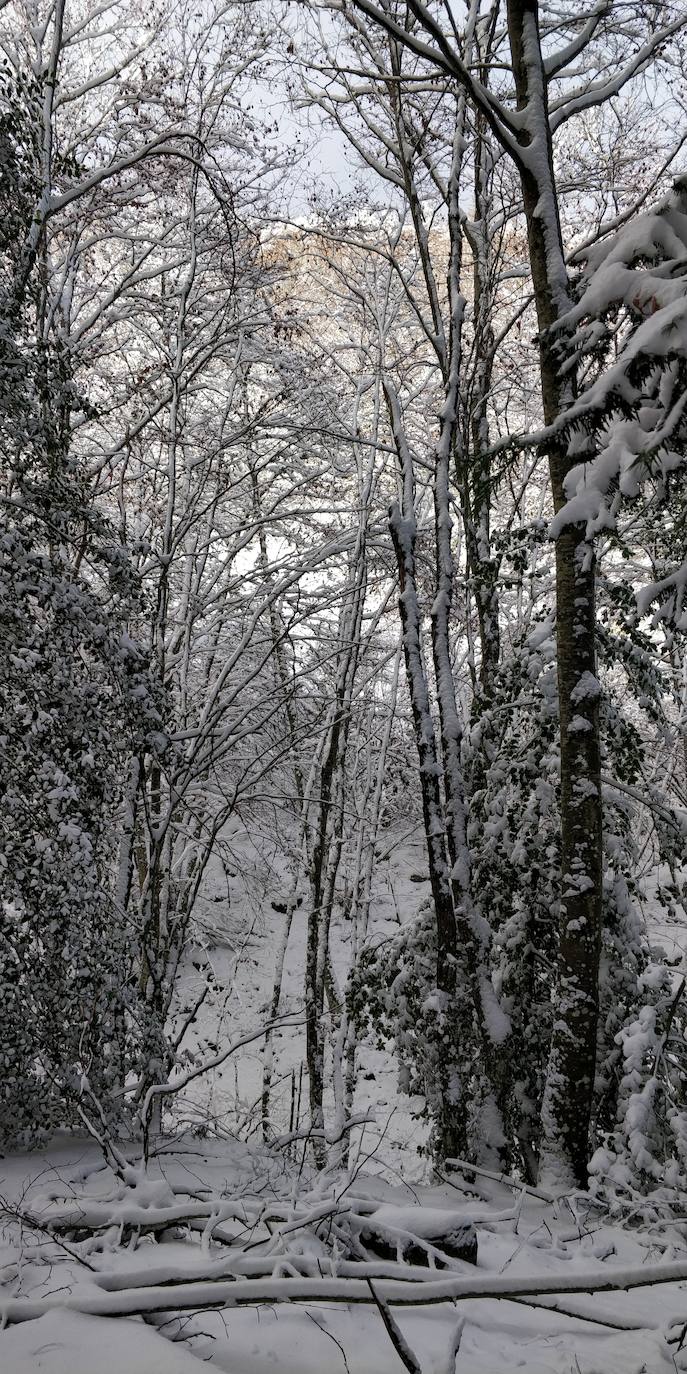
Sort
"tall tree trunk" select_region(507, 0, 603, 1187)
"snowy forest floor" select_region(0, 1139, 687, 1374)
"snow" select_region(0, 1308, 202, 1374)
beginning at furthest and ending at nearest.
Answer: "tall tree trunk" select_region(507, 0, 603, 1187)
"snowy forest floor" select_region(0, 1139, 687, 1374)
"snow" select_region(0, 1308, 202, 1374)

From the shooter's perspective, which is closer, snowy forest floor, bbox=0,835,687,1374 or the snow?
the snow

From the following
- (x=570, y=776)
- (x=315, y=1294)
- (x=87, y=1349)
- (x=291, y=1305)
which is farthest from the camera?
(x=570, y=776)

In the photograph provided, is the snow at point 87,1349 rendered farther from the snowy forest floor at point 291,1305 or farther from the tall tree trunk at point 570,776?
the tall tree trunk at point 570,776

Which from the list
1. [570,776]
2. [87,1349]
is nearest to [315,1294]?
[87,1349]

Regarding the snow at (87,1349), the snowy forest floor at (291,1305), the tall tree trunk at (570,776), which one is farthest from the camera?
the tall tree trunk at (570,776)

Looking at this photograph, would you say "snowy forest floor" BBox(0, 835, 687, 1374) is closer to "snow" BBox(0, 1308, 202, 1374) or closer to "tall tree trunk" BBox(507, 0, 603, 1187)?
"snow" BBox(0, 1308, 202, 1374)

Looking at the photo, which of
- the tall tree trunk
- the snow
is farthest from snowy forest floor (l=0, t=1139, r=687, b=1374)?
the tall tree trunk

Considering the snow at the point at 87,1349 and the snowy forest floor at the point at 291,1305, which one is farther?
the snowy forest floor at the point at 291,1305

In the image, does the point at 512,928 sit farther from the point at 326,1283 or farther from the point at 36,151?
the point at 36,151

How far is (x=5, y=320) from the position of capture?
495 cm

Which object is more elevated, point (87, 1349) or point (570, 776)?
point (570, 776)

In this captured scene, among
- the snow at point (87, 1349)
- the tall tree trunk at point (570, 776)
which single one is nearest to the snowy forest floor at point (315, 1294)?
the snow at point (87, 1349)

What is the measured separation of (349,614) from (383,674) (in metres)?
3.65

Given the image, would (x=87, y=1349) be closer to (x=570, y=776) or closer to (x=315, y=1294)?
(x=315, y=1294)
